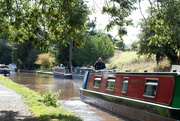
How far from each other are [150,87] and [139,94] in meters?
0.51

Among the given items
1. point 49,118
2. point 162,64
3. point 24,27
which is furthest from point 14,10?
point 162,64

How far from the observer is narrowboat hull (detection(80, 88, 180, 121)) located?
7.41 meters

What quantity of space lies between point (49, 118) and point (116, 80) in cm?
434

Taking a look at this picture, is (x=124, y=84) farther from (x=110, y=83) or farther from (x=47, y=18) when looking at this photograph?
(x=47, y=18)

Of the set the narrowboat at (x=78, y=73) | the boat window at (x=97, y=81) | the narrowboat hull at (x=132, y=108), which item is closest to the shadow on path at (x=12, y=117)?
the narrowboat hull at (x=132, y=108)

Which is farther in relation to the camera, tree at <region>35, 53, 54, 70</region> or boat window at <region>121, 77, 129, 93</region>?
tree at <region>35, 53, 54, 70</region>

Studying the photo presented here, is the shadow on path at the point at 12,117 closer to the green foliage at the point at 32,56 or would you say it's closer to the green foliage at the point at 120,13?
the green foliage at the point at 120,13

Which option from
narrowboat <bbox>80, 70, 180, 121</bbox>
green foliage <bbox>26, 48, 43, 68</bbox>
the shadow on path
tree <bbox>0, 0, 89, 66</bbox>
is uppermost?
green foliage <bbox>26, 48, 43, 68</bbox>

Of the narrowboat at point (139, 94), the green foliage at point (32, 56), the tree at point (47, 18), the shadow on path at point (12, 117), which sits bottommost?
the shadow on path at point (12, 117)

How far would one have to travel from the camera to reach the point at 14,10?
8812 mm

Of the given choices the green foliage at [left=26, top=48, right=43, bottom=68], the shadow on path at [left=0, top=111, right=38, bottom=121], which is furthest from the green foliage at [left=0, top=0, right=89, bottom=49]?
the green foliage at [left=26, top=48, right=43, bottom=68]

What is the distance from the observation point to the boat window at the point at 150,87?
844cm

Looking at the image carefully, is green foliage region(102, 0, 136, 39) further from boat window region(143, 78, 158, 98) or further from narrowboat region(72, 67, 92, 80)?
narrowboat region(72, 67, 92, 80)

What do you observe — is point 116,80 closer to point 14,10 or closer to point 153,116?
point 153,116
